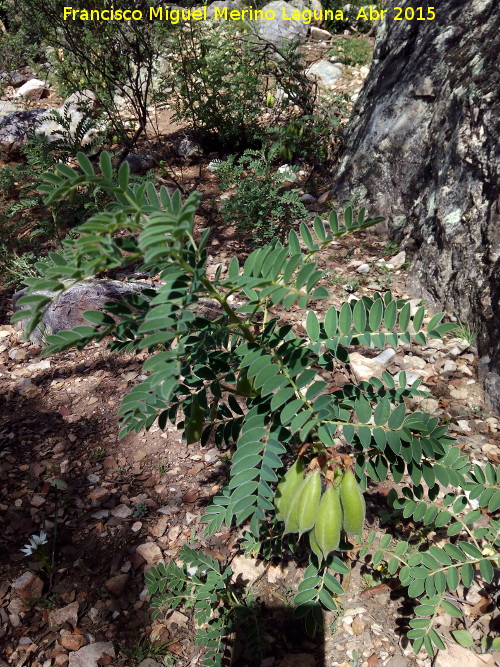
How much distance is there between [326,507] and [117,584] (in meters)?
1.02

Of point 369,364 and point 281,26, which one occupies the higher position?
point 281,26

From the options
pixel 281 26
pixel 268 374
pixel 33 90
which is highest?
pixel 281 26

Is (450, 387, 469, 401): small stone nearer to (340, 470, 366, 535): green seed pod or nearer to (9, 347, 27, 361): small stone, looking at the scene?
Result: (340, 470, 366, 535): green seed pod

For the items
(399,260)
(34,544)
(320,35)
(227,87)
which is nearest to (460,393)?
(399,260)

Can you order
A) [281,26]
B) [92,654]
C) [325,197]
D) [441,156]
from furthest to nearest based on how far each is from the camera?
[281,26], [325,197], [441,156], [92,654]

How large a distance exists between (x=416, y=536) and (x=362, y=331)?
0.86m

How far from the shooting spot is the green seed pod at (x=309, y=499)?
3.68ft

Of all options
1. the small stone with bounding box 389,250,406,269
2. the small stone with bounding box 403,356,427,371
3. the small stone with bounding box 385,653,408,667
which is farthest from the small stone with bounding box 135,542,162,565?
the small stone with bounding box 389,250,406,269

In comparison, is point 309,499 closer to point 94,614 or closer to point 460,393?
point 94,614

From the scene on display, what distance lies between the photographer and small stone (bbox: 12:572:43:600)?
1.76 meters

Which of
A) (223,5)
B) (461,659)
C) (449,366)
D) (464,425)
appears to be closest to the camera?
(461,659)

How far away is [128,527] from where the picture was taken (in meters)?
1.98

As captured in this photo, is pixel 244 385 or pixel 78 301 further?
pixel 78 301

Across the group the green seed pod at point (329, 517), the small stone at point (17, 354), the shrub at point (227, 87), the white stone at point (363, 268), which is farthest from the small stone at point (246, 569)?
the shrub at point (227, 87)
